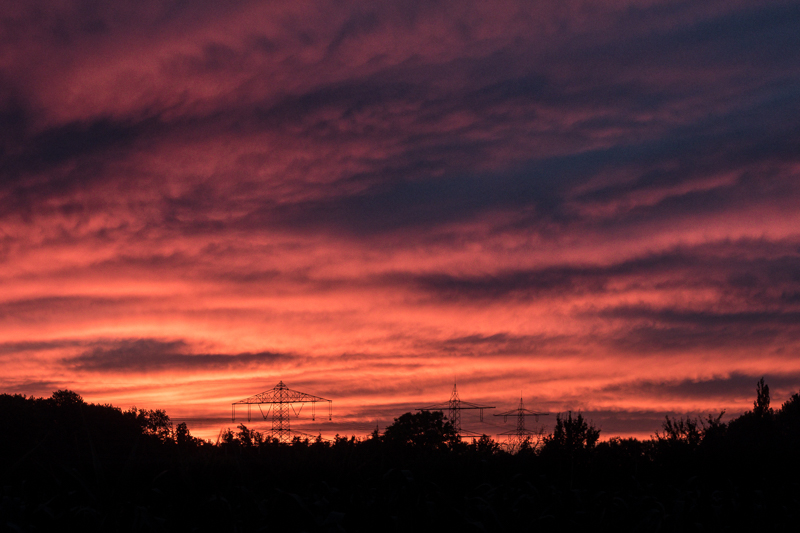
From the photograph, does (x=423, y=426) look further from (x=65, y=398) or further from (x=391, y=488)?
(x=391, y=488)

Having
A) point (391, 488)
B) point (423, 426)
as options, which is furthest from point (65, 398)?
point (391, 488)

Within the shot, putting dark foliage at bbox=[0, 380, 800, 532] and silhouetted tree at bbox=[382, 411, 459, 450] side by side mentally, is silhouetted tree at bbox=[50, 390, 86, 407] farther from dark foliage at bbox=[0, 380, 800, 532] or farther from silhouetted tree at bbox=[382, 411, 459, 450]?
dark foliage at bbox=[0, 380, 800, 532]

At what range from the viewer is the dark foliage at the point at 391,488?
7.53 metres

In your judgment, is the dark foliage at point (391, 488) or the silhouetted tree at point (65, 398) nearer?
the dark foliage at point (391, 488)

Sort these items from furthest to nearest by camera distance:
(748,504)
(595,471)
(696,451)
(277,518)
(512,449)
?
(696,451)
(512,449)
(595,471)
(748,504)
(277,518)

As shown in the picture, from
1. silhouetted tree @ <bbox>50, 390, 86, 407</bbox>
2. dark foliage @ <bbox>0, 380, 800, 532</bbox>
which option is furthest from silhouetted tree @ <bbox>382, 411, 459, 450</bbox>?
dark foliage @ <bbox>0, 380, 800, 532</bbox>

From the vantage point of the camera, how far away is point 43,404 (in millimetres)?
58312

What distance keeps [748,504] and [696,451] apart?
6917 mm

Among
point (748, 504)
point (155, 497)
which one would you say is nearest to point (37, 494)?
point (155, 497)

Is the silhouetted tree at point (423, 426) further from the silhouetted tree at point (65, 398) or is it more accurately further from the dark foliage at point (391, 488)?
the dark foliage at point (391, 488)

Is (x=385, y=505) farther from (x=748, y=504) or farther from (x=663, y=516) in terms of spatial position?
(x=748, y=504)

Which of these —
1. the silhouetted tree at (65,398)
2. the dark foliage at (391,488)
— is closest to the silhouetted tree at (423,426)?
the silhouetted tree at (65,398)

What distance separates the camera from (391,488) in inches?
391

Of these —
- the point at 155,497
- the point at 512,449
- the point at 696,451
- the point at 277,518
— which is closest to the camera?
A: the point at 277,518
